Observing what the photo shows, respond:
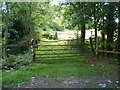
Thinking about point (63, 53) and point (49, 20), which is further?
point (49, 20)

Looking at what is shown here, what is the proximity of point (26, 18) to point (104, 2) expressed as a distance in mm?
5836

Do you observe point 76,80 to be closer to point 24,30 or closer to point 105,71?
point 105,71

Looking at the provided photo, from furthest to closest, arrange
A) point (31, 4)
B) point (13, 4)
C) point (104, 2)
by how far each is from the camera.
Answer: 1. point (31, 4)
2. point (13, 4)
3. point (104, 2)

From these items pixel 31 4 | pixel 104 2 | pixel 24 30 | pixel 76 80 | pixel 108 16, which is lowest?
pixel 76 80

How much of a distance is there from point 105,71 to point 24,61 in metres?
3.39

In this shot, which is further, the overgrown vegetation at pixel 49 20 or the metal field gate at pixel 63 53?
the metal field gate at pixel 63 53

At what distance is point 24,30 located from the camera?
9836 millimetres

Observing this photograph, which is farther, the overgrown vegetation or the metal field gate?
the metal field gate

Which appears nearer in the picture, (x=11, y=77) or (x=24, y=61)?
(x=11, y=77)

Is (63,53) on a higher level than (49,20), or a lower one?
lower

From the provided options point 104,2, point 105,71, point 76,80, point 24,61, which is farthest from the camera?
point 104,2

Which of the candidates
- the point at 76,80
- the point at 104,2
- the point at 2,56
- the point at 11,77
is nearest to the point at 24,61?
the point at 2,56

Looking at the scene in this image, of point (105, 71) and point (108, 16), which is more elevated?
point (108, 16)

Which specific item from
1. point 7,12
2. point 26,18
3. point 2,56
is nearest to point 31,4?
point 26,18
